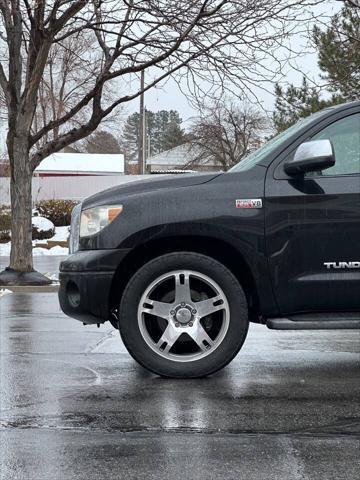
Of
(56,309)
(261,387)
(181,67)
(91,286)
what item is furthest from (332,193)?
(181,67)

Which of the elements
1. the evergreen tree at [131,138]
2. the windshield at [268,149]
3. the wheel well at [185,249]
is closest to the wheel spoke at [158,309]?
the wheel well at [185,249]

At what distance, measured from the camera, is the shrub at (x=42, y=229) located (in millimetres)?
26078

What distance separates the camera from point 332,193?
503 cm

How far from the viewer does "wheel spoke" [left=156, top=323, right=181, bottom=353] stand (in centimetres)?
502

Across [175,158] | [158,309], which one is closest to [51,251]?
[158,309]

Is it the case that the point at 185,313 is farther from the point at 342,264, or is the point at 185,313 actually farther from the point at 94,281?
the point at 342,264

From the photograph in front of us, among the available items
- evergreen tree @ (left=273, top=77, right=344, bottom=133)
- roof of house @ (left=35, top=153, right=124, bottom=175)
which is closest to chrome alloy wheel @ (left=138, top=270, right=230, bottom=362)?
evergreen tree @ (left=273, top=77, right=344, bottom=133)

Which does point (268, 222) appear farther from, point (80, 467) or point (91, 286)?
point (80, 467)

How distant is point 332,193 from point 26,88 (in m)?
9.51

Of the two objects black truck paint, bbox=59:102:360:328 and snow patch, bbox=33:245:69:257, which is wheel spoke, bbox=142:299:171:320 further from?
snow patch, bbox=33:245:69:257

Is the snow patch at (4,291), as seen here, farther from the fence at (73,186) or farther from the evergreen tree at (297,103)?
the fence at (73,186)

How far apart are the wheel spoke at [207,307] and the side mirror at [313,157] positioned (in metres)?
1.05

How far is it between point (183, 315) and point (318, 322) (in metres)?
0.93

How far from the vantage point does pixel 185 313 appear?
16.4 feet
